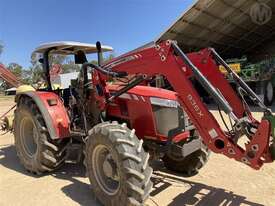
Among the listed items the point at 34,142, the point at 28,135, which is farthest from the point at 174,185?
the point at 28,135

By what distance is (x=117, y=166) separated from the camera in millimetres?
4043

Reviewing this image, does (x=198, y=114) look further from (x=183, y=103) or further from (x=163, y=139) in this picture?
(x=163, y=139)

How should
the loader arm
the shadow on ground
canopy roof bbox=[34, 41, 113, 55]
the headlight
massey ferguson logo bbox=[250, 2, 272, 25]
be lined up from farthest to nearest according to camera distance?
massey ferguson logo bbox=[250, 2, 272, 25] < canopy roof bbox=[34, 41, 113, 55] < the headlight < the shadow on ground < the loader arm

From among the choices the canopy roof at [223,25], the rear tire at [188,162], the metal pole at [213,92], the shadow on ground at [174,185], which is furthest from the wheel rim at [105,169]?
the canopy roof at [223,25]

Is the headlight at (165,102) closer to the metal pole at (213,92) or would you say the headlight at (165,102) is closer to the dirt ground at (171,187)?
the metal pole at (213,92)

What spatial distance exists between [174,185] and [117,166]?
1475mm

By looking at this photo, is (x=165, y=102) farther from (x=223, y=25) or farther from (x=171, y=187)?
(x=223, y=25)

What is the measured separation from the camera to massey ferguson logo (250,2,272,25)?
18.6m

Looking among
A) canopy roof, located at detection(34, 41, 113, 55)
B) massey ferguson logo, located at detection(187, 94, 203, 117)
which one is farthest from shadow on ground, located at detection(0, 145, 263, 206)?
canopy roof, located at detection(34, 41, 113, 55)

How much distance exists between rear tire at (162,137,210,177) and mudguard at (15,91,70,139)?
171cm

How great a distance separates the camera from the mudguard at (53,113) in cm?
548

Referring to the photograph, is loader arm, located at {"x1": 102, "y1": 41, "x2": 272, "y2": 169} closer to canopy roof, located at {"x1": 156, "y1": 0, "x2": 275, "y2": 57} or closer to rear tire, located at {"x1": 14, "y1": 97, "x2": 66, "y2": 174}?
rear tire, located at {"x1": 14, "y1": 97, "x2": 66, "y2": 174}

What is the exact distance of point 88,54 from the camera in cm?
672

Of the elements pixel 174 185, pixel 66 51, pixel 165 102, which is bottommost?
pixel 174 185
